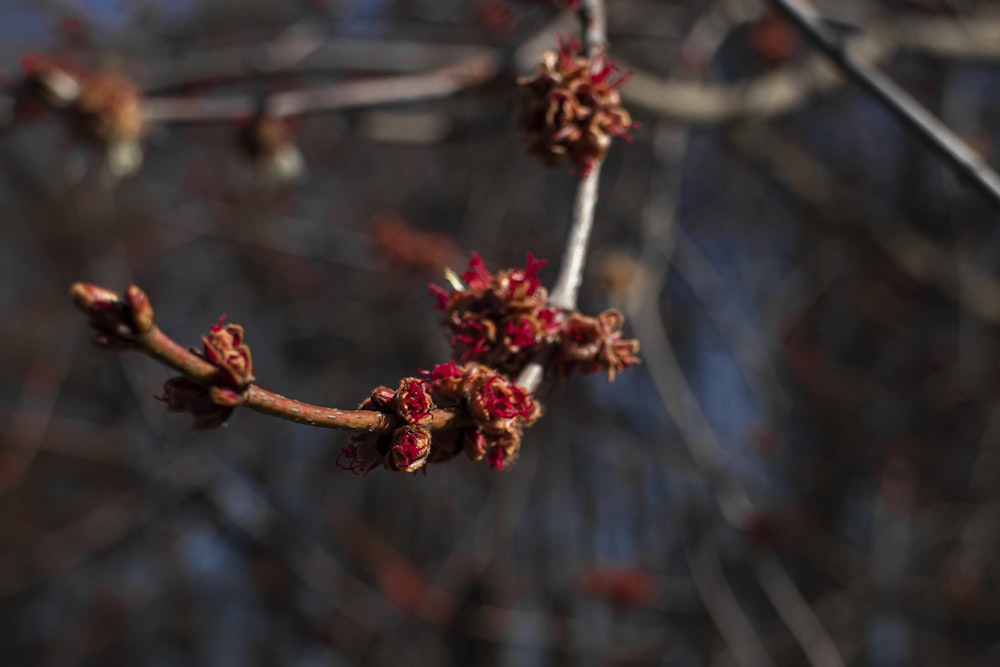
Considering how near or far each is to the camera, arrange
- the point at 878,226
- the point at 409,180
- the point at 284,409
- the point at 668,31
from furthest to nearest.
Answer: the point at 409,180, the point at 878,226, the point at 668,31, the point at 284,409

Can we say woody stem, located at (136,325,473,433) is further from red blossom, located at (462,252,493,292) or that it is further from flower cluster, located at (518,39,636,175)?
flower cluster, located at (518,39,636,175)

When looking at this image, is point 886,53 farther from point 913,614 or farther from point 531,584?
point 531,584

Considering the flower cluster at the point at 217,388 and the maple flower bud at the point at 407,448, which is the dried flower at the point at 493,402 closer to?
the maple flower bud at the point at 407,448

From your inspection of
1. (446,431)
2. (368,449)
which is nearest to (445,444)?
(446,431)

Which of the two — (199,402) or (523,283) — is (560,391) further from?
(199,402)

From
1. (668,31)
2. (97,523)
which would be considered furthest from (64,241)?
(668,31)

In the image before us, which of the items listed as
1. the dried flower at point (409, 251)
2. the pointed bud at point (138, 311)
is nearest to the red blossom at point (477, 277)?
the pointed bud at point (138, 311)

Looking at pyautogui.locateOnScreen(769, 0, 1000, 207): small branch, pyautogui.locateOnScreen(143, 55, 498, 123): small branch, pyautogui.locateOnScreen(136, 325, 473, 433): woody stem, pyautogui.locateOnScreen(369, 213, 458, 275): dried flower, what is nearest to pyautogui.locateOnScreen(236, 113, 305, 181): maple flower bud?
pyautogui.locateOnScreen(143, 55, 498, 123): small branch
